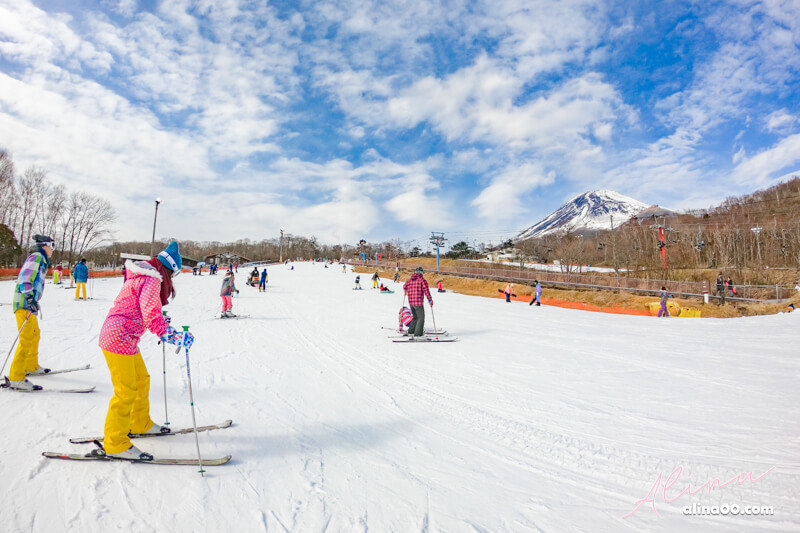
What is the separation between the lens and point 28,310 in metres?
4.77

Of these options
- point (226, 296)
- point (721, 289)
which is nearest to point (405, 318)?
point (226, 296)

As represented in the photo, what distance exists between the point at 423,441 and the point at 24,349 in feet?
17.9

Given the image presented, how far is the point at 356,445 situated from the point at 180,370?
391 cm

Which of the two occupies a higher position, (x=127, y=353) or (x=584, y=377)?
(x=127, y=353)

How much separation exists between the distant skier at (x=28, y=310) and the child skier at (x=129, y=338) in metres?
2.67

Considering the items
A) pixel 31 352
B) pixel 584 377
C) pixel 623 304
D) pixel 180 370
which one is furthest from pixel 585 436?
pixel 623 304

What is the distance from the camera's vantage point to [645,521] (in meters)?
→ 2.61

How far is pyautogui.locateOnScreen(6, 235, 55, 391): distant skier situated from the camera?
4633mm

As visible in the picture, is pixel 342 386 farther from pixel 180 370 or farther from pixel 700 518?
pixel 700 518

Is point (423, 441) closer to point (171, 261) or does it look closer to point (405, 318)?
point (171, 261)

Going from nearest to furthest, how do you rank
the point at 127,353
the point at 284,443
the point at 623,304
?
1. the point at 127,353
2. the point at 284,443
3. the point at 623,304

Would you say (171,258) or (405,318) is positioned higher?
(171,258)

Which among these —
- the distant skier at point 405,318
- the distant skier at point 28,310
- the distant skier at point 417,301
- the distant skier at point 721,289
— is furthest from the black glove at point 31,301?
the distant skier at point 721,289

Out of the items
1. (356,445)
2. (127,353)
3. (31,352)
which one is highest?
(127,353)
